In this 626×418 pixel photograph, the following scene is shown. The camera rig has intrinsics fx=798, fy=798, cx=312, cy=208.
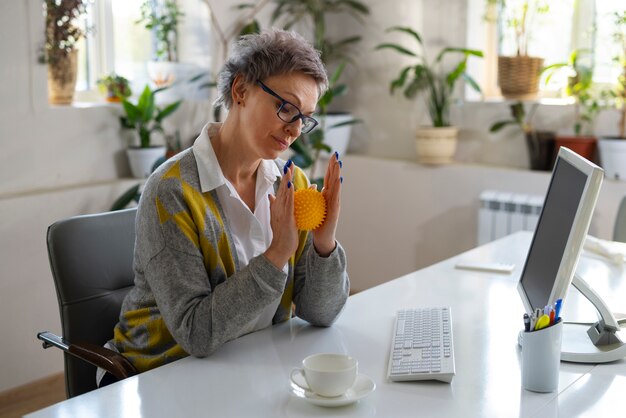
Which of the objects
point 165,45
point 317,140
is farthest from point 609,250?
point 165,45

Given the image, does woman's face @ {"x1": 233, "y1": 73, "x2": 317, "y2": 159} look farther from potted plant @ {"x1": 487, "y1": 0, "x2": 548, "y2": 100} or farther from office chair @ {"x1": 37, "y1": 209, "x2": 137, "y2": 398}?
potted plant @ {"x1": 487, "y1": 0, "x2": 548, "y2": 100}

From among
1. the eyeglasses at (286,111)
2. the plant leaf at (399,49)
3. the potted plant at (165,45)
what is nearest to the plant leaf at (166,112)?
the potted plant at (165,45)

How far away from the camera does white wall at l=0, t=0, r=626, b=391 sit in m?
3.16

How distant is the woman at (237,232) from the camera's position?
168 centimetres

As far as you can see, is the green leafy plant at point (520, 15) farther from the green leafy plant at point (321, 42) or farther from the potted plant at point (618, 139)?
the green leafy plant at point (321, 42)

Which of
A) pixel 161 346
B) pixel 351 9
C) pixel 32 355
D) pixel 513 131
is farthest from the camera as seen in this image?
pixel 351 9

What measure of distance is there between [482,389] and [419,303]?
0.57 m

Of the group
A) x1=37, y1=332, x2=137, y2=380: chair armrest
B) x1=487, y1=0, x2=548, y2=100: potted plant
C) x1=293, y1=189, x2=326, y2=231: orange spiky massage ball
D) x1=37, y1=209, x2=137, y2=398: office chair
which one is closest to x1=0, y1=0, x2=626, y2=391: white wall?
x1=487, y1=0, x2=548, y2=100: potted plant

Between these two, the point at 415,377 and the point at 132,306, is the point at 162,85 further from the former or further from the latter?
the point at 415,377

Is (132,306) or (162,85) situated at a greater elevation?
(162,85)

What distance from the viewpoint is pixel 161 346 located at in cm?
183

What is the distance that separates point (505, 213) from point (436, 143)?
0.52 meters

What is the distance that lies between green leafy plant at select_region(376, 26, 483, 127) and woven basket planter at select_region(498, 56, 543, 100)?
0.47 ft

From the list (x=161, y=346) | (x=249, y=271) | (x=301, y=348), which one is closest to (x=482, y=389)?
(x=301, y=348)
